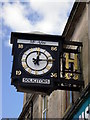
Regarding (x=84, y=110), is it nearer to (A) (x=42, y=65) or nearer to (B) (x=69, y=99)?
(A) (x=42, y=65)

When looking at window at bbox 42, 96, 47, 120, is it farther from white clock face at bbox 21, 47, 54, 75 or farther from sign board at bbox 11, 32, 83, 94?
white clock face at bbox 21, 47, 54, 75

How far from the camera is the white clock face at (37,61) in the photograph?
1305 cm

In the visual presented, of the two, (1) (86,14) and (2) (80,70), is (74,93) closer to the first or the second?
(2) (80,70)

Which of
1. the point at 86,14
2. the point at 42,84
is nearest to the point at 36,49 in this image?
the point at 42,84

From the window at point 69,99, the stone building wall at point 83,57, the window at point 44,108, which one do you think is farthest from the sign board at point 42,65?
the window at point 44,108

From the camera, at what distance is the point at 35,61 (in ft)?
43.2

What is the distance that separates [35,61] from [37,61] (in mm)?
66

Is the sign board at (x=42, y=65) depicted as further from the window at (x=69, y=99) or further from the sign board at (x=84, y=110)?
the window at (x=69, y=99)

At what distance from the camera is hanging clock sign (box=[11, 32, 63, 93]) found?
12.8 m

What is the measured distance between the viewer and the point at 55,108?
17.9 metres

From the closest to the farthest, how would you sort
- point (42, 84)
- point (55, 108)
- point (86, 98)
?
point (86, 98) < point (42, 84) < point (55, 108)

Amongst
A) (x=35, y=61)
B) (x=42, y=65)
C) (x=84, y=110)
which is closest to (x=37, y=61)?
(x=35, y=61)

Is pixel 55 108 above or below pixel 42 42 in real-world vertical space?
below

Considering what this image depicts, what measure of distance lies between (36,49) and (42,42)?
1.18ft
